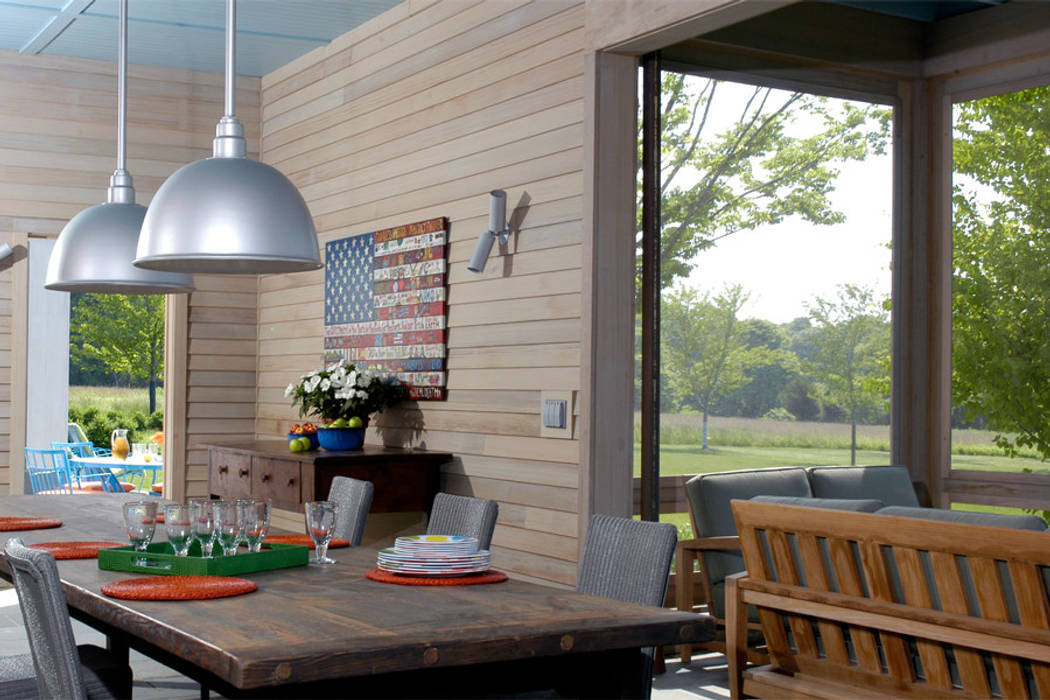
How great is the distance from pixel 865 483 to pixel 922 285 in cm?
144

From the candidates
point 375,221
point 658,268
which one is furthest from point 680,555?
point 375,221

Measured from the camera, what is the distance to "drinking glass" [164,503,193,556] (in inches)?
107

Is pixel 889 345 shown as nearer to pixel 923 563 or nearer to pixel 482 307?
pixel 482 307

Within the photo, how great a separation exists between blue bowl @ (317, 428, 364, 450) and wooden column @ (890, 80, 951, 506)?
3.14 m

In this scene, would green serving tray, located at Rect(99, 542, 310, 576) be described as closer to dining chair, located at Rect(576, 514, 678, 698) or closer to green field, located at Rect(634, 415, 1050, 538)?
dining chair, located at Rect(576, 514, 678, 698)

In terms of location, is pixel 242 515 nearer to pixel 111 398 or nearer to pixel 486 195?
pixel 486 195

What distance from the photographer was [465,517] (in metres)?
3.59

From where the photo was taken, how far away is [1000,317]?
6820 millimetres

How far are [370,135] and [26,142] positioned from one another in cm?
210

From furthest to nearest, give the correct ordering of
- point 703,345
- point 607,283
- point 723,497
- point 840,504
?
point 703,345
point 723,497
point 607,283
point 840,504

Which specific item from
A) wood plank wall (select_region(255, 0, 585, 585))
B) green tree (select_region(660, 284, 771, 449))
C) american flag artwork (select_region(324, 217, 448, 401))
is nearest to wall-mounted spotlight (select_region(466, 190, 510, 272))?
wood plank wall (select_region(255, 0, 585, 585))

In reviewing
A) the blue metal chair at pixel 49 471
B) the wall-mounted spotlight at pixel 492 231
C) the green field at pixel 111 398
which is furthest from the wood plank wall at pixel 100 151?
the green field at pixel 111 398

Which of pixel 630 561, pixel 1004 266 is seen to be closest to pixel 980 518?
pixel 630 561

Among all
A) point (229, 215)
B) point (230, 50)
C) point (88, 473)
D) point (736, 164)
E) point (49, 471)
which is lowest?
point (88, 473)
